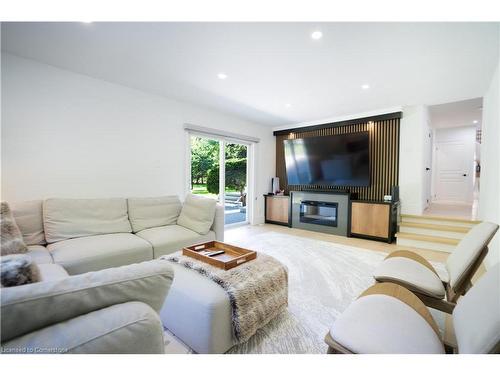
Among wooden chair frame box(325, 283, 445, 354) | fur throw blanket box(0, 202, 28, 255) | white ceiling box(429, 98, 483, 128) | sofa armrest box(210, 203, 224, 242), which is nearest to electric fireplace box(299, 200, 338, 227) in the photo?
sofa armrest box(210, 203, 224, 242)

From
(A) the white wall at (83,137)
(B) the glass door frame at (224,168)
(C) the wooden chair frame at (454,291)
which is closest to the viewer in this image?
(C) the wooden chair frame at (454,291)

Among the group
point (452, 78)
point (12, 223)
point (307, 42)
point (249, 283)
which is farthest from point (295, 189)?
point (12, 223)

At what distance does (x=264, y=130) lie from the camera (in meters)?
5.74

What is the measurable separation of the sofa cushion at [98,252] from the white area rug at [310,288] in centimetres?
100

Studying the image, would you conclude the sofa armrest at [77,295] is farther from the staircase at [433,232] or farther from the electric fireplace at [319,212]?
Answer: the electric fireplace at [319,212]

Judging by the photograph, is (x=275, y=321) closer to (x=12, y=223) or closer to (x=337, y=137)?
(x=12, y=223)

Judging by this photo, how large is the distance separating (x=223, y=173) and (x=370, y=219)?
3.06 meters

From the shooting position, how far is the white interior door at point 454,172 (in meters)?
6.24

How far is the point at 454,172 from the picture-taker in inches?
255

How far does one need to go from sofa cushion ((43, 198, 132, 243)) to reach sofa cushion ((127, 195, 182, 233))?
8 cm

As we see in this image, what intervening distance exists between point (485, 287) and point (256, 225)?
4.64 m

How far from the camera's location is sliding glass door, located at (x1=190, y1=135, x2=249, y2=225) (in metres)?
4.44

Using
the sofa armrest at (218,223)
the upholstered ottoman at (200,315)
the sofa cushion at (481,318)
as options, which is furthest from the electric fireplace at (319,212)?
the upholstered ottoman at (200,315)
